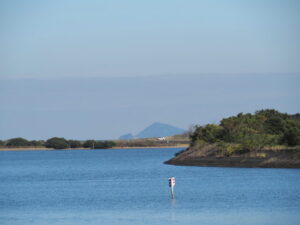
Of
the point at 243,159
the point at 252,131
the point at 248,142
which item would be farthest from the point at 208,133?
the point at 248,142

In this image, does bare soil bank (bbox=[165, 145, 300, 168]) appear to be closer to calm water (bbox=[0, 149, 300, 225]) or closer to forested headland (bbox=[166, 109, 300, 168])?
forested headland (bbox=[166, 109, 300, 168])

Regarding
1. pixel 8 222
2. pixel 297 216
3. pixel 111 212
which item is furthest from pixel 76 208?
pixel 297 216

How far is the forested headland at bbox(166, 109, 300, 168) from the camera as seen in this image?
8794 centimetres

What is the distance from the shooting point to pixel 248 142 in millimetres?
91688

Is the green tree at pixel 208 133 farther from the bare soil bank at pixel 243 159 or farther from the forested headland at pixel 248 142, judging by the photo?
the bare soil bank at pixel 243 159

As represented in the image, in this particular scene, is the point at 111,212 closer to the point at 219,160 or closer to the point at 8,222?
the point at 8,222

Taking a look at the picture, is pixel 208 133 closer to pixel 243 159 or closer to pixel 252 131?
pixel 252 131

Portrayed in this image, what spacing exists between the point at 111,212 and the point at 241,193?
13.7 metres

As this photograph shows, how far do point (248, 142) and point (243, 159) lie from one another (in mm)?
2416

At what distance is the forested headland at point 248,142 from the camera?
3462 inches

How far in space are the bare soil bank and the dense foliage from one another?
3.79 ft

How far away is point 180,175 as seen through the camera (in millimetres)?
83188

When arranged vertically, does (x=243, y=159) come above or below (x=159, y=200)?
above

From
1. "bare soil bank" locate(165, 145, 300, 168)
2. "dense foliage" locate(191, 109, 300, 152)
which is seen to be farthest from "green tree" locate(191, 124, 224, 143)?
"bare soil bank" locate(165, 145, 300, 168)
